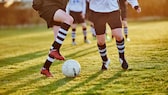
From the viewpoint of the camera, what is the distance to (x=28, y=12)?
27594mm

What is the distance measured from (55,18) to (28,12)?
21.7 m

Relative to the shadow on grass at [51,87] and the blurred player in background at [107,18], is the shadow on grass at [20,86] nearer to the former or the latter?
the shadow on grass at [51,87]

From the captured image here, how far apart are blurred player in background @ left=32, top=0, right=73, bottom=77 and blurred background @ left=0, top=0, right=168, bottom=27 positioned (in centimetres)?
2053

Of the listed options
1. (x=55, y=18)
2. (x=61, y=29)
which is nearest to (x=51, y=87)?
(x=61, y=29)

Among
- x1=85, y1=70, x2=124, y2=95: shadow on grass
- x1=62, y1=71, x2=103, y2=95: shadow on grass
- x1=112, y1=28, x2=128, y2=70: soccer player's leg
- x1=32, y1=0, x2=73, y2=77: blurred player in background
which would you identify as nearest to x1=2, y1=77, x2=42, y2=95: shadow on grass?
x1=32, y1=0, x2=73, y2=77: blurred player in background

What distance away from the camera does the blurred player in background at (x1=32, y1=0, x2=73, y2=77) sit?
246 inches

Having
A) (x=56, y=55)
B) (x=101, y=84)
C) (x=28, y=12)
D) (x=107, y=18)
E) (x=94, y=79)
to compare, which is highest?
(x=107, y=18)

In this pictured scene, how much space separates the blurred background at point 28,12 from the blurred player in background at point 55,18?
67.4 ft

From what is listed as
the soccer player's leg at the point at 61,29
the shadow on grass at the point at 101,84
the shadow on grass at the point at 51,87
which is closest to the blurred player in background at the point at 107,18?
the shadow on grass at the point at 101,84

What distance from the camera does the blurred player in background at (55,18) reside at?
624 centimetres

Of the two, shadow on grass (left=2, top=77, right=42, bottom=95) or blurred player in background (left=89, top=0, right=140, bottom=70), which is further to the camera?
blurred player in background (left=89, top=0, right=140, bottom=70)

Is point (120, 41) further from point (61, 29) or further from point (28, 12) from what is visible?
point (28, 12)

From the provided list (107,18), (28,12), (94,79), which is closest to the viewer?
(94,79)

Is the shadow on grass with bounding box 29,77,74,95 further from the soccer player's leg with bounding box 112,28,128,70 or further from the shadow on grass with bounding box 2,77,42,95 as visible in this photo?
the soccer player's leg with bounding box 112,28,128,70
